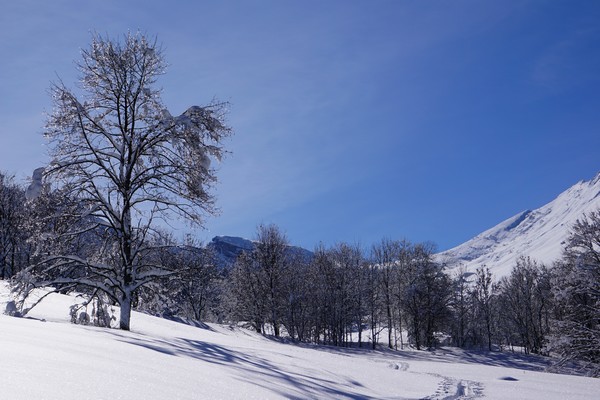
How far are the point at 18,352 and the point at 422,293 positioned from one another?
5217 centimetres

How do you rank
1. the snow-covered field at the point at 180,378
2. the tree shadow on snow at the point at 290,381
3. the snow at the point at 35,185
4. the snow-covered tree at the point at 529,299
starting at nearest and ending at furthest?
the snow-covered field at the point at 180,378
the tree shadow on snow at the point at 290,381
the snow at the point at 35,185
the snow-covered tree at the point at 529,299

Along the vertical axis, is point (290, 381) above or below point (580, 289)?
below

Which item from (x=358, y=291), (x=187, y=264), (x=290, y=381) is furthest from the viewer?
(x=358, y=291)

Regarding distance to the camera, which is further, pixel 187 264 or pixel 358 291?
pixel 358 291

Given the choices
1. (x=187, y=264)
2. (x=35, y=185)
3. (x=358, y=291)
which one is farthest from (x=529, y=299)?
(x=35, y=185)

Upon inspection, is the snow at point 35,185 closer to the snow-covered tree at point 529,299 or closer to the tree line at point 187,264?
the tree line at point 187,264

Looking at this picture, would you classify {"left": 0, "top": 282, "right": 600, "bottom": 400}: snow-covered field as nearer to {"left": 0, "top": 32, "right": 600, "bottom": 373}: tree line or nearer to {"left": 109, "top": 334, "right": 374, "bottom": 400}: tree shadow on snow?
{"left": 109, "top": 334, "right": 374, "bottom": 400}: tree shadow on snow

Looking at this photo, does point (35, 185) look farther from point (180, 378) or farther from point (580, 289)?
point (580, 289)

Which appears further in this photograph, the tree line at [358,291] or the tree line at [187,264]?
the tree line at [358,291]

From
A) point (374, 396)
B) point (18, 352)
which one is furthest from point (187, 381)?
point (374, 396)

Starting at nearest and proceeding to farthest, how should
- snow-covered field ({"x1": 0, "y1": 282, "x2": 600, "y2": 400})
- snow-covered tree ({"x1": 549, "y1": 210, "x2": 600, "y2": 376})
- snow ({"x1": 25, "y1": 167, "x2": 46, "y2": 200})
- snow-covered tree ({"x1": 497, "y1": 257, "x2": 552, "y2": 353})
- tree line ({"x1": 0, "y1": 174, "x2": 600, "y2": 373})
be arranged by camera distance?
snow-covered field ({"x1": 0, "y1": 282, "x2": 600, "y2": 400}) < snow ({"x1": 25, "y1": 167, "x2": 46, "y2": 200}) < snow-covered tree ({"x1": 549, "y1": 210, "x2": 600, "y2": 376}) < tree line ({"x1": 0, "y1": 174, "x2": 600, "y2": 373}) < snow-covered tree ({"x1": 497, "y1": 257, "x2": 552, "y2": 353})

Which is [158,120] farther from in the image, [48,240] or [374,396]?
[374,396]

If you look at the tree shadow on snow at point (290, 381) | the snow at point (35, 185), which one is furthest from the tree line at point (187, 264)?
the tree shadow on snow at point (290, 381)

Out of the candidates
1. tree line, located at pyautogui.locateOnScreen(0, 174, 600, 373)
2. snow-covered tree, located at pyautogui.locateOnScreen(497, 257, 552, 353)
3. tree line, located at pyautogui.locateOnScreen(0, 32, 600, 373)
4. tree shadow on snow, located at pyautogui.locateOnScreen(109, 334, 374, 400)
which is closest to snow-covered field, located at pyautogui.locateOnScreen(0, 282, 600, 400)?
tree shadow on snow, located at pyautogui.locateOnScreen(109, 334, 374, 400)
